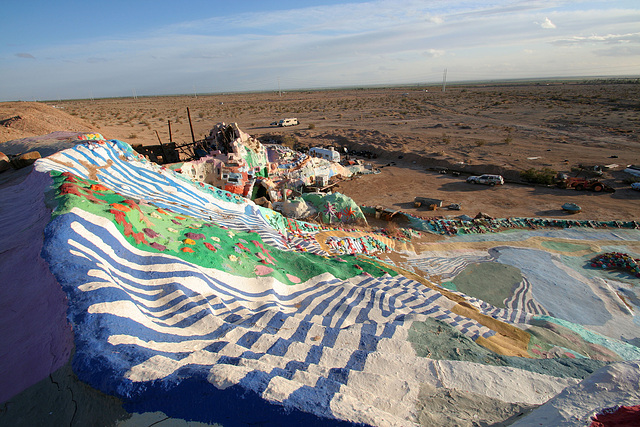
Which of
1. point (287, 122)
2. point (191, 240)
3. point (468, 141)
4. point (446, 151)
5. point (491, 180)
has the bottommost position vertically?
point (491, 180)

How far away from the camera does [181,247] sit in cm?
465

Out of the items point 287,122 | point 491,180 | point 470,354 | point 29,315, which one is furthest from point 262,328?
point 287,122

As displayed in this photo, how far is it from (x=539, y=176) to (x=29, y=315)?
74.0ft

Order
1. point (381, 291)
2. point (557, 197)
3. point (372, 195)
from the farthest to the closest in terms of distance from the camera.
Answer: point (372, 195) → point (557, 197) → point (381, 291)

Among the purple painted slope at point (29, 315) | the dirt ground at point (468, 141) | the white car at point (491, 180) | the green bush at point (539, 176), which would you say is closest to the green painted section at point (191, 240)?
the purple painted slope at point (29, 315)

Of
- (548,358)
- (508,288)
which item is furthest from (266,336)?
(508,288)

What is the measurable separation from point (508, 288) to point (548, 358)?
14.1 feet

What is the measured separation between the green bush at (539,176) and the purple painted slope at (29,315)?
877 inches

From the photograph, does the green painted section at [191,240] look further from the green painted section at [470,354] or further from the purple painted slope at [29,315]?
the green painted section at [470,354]

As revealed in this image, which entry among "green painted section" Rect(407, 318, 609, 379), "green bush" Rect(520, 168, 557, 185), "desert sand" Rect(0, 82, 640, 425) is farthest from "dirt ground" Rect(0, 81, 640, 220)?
"green painted section" Rect(407, 318, 609, 379)

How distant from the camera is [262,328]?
11.9 feet

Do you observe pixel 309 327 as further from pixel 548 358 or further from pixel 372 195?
pixel 372 195

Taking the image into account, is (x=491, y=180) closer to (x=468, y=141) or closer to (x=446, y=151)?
(x=446, y=151)

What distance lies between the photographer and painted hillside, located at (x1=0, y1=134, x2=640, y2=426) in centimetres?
227
